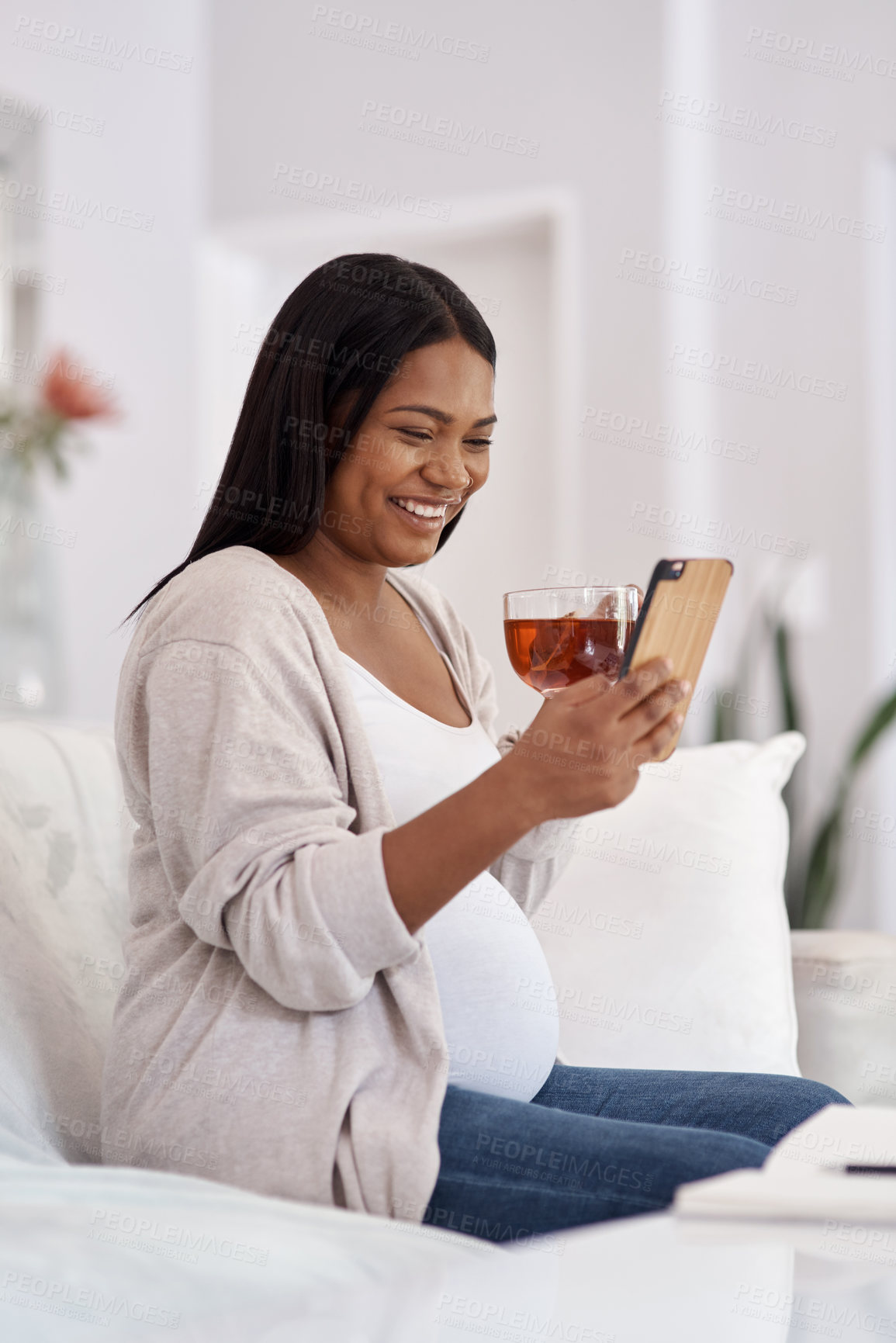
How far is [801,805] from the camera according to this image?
332 centimetres

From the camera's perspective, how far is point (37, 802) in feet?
4.71

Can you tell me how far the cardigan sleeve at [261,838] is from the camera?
0.95 meters

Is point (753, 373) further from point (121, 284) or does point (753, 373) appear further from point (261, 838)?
point (261, 838)

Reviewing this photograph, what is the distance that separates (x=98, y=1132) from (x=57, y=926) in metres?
0.23

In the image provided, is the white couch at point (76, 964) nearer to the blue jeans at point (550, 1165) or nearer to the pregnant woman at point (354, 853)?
the pregnant woman at point (354, 853)

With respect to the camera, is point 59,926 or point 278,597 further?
point 59,926

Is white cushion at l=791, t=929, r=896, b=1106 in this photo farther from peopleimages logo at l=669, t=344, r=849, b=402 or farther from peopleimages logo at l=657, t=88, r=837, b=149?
peopleimages logo at l=657, t=88, r=837, b=149

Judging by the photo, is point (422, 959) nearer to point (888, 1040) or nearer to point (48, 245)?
point (888, 1040)

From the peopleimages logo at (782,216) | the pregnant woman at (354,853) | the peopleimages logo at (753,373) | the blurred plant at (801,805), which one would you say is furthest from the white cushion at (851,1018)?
the peopleimages logo at (782,216)

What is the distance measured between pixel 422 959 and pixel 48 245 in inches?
120

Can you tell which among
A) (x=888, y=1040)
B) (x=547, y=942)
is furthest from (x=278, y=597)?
(x=888, y=1040)

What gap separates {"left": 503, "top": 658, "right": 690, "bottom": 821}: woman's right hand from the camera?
92 centimetres

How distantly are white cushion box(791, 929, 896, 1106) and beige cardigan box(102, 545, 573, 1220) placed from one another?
0.79m

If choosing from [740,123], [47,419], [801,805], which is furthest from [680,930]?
[740,123]
